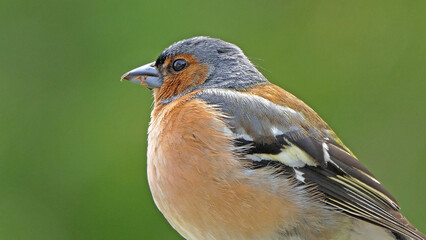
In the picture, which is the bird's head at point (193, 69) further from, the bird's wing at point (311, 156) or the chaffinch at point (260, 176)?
the bird's wing at point (311, 156)

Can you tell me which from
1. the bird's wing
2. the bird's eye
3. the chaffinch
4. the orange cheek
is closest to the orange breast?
the chaffinch

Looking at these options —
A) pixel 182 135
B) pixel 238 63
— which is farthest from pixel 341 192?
pixel 238 63

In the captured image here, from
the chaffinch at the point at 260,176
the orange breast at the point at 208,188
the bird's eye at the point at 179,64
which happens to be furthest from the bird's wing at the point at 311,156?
the bird's eye at the point at 179,64

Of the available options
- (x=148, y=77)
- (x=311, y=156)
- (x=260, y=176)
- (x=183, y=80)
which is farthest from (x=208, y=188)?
(x=148, y=77)

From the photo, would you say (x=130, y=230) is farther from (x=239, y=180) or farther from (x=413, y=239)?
(x=413, y=239)

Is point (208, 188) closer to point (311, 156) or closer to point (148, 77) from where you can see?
point (311, 156)

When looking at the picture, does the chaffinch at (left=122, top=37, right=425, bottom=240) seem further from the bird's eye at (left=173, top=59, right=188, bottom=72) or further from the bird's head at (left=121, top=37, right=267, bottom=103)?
the bird's eye at (left=173, top=59, right=188, bottom=72)

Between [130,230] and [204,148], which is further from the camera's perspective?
[130,230]
